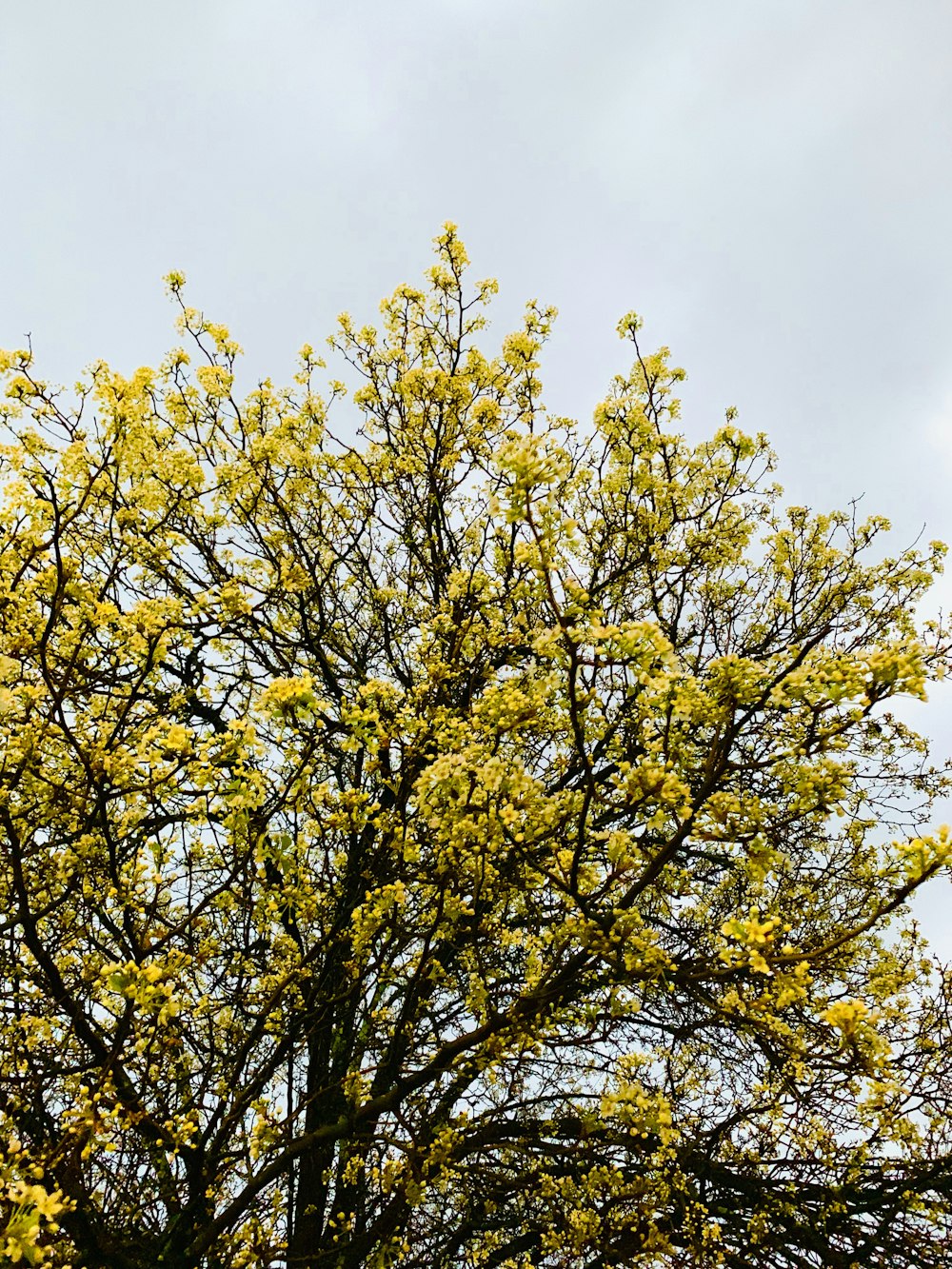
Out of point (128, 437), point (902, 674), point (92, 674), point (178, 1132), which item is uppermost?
point (128, 437)

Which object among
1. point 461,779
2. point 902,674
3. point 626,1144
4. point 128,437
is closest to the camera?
point 902,674

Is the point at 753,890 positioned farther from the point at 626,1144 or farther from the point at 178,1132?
the point at 178,1132

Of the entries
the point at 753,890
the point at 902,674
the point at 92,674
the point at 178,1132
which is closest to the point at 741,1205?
the point at 753,890

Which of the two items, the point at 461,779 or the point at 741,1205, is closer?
the point at 461,779

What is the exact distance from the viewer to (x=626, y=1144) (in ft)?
24.0

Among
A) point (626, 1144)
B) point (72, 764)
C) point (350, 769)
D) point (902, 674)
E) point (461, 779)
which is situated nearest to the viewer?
point (902, 674)

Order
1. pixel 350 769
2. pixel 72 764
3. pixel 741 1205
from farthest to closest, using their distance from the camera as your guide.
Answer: pixel 350 769 → pixel 741 1205 → pixel 72 764

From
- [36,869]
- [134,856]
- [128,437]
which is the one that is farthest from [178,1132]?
[128,437]

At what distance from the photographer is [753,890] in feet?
30.1

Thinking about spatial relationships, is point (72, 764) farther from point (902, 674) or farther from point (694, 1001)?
point (694, 1001)

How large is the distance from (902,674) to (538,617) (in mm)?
5533

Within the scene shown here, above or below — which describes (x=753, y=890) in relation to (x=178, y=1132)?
above

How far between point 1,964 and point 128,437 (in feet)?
13.9

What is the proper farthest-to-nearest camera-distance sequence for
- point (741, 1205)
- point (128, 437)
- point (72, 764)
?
point (741, 1205)
point (72, 764)
point (128, 437)
